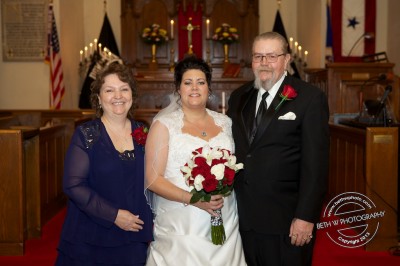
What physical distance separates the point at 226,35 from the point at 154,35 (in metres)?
1.60

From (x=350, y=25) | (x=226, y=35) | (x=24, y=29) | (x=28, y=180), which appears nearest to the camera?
(x=28, y=180)

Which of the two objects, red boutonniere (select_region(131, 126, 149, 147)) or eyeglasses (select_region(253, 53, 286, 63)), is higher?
eyeglasses (select_region(253, 53, 286, 63))

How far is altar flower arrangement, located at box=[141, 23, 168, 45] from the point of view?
38.8 ft

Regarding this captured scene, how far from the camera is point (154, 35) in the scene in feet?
38.8

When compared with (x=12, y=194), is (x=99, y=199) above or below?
above

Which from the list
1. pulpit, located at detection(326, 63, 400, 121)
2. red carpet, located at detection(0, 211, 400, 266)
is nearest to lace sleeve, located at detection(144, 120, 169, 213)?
red carpet, located at detection(0, 211, 400, 266)

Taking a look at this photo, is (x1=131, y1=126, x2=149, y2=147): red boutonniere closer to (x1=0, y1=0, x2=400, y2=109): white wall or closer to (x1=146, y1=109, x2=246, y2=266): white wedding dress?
(x1=146, y1=109, x2=246, y2=266): white wedding dress

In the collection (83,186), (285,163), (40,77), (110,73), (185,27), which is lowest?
(83,186)

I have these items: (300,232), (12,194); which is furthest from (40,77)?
(300,232)

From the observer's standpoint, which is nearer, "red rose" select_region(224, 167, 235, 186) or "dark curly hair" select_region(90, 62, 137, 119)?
"red rose" select_region(224, 167, 235, 186)

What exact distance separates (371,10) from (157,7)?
195 inches

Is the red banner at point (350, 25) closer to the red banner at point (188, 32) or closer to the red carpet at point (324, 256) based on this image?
the red banner at point (188, 32)

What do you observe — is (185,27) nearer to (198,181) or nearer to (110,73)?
(110,73)

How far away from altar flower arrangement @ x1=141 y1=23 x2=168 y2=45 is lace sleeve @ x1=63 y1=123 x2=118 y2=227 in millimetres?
9128
